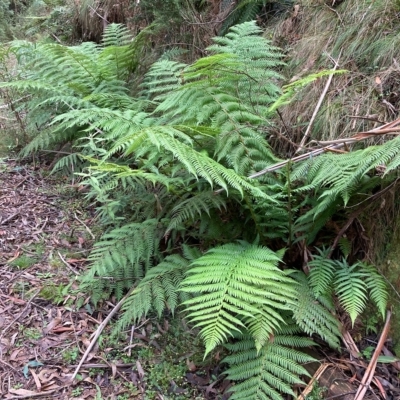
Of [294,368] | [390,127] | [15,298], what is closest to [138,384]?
[294,368]

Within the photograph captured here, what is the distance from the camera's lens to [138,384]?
1.88m

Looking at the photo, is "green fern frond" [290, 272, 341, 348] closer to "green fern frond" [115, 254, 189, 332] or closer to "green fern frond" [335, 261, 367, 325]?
"green fern frond" [335, 261, 367, 325]

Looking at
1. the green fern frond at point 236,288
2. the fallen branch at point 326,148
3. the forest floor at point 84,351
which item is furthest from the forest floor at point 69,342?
the fallen branch at point 326,148

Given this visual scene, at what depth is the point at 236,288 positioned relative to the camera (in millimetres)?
1773

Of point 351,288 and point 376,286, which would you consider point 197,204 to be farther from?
point 376,286

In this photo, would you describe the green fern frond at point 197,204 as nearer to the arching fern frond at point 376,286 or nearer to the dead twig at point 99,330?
the dead twig at point 99,330

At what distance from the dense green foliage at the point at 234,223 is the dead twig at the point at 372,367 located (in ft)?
0.44

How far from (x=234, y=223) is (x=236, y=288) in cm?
58

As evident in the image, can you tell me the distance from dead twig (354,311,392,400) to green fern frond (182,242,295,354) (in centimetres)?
43

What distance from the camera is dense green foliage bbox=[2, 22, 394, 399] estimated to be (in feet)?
5.80

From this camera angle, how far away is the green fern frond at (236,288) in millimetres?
1640

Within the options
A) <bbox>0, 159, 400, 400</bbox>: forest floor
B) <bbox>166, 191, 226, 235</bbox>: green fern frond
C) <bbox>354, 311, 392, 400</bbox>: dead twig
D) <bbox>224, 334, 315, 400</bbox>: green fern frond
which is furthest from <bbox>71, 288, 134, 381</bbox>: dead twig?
<bbox>354, 311, 392, 400</bbox>: dead twig

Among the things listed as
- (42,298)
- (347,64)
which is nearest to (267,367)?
(42,298)

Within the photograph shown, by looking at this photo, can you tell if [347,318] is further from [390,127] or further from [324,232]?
[390,127]
